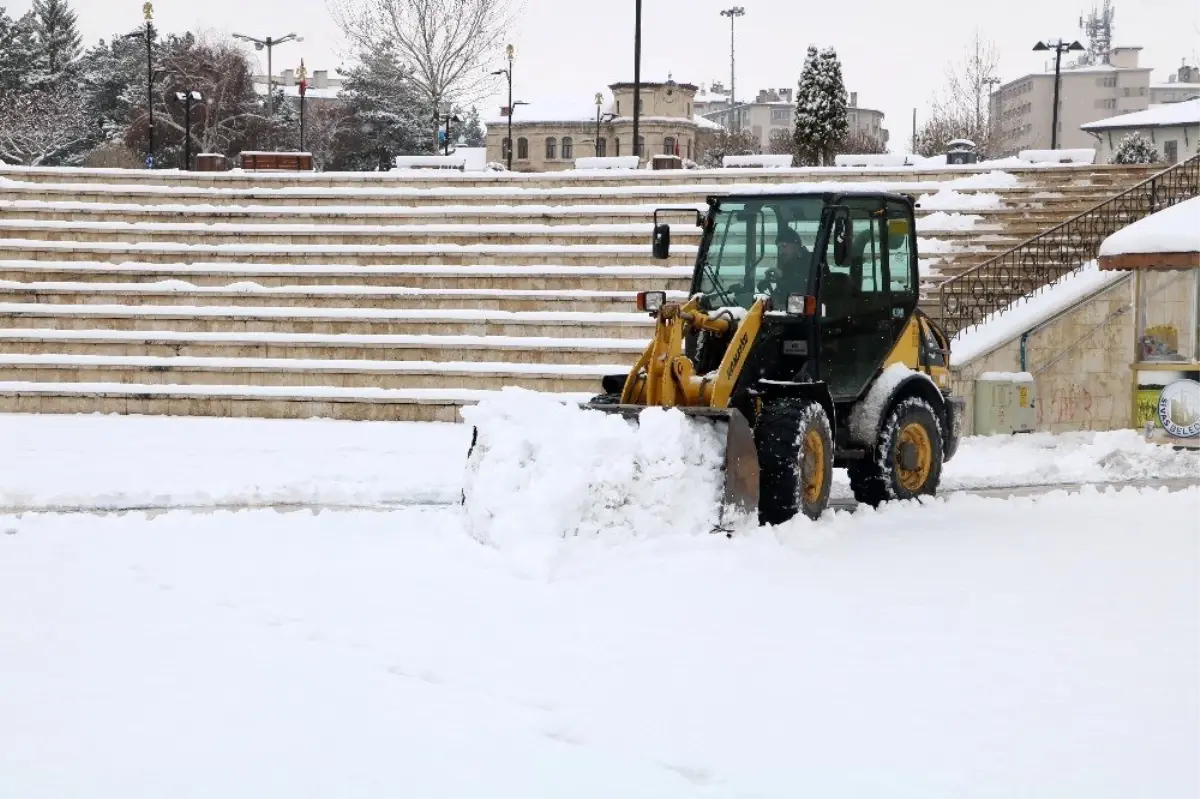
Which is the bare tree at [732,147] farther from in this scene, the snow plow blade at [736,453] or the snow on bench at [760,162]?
the snow plow blade at [736,453]

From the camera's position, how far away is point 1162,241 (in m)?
16.8

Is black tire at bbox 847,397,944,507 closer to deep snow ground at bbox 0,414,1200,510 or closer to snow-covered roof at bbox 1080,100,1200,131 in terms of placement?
deep snow ground at bbox 0,414,1200,510

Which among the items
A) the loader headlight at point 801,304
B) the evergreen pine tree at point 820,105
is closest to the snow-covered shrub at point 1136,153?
the evergreen pine tree at point 820,105

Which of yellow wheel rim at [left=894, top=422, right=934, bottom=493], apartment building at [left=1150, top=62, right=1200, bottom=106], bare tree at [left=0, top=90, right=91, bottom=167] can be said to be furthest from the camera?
apartment building at [left=1150, top=62, right=1200, bottom=106]

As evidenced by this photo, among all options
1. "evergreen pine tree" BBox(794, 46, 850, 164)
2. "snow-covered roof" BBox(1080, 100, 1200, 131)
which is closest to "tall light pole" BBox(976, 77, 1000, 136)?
"snow-covered roof" BBox(1080, 100, 1200, 131)

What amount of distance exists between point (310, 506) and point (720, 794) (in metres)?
7.92

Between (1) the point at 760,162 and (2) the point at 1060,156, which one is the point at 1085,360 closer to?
(2) the point at 1060,156

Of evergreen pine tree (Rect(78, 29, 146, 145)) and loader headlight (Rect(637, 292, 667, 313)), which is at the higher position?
evergreen pine tree (Rect(78, 29, 146, 145))

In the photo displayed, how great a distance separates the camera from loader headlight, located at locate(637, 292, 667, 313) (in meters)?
11.3

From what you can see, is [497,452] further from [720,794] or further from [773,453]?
[720,794]

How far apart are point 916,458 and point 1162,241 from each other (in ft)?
18.4

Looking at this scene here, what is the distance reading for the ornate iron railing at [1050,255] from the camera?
65.4 ft

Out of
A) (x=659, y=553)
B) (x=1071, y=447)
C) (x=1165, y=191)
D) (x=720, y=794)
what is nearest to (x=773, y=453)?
(x=659, y=553)

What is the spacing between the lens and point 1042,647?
26.6ft
